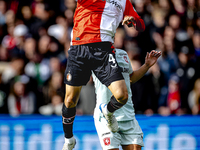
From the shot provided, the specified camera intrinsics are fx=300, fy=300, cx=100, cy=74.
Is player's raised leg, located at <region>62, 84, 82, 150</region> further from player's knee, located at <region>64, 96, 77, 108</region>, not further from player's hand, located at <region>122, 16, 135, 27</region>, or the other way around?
player's hand, located at <region>122, 16, 135, 27</region>

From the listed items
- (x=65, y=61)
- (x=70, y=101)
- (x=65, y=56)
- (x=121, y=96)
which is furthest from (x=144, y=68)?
(x=65, y=56)

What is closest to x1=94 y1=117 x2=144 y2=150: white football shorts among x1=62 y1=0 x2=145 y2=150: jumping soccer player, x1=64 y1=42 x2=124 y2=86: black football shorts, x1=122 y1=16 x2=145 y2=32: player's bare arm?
x1=62 y1=0 x2=145 y2=150: jumping soccer player

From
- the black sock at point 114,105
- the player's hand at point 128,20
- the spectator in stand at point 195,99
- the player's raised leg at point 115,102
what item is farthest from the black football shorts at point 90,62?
the spectator in stand at point 195,99

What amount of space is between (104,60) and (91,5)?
0.65 meters

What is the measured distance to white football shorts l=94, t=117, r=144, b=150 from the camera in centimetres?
324

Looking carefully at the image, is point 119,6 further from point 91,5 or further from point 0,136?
point 0,136

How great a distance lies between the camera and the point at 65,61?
21.5ft

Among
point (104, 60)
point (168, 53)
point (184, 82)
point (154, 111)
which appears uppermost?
point (104, 60)

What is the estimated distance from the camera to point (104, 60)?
331cm

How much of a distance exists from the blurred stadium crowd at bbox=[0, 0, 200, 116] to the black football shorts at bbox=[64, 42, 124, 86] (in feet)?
8.75

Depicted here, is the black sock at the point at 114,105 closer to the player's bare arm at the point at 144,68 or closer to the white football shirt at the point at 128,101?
the white football shirt at the point at 128,101

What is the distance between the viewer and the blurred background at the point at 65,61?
6062 mm

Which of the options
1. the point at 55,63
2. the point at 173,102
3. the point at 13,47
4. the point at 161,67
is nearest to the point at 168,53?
the point at 161,67

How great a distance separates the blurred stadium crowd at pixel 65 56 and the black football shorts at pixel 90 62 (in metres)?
2.67
